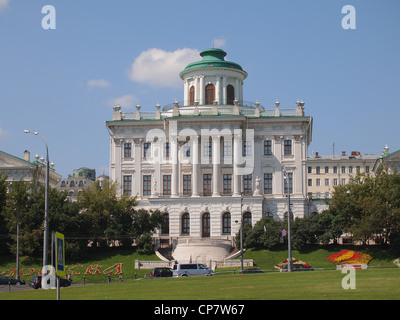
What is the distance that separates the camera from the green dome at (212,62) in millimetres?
92750

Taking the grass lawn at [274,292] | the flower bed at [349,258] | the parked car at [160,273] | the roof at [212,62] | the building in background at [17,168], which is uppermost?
the roof at [212,62]

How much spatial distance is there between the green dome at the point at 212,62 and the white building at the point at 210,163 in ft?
19.5

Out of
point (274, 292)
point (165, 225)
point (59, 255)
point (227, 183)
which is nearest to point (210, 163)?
point (227, 183)

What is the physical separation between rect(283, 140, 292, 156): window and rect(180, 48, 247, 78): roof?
42.5ft

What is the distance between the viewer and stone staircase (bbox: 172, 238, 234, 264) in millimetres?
75188

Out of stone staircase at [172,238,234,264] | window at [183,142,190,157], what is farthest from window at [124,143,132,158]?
stone staircase at [172,238,234,264]

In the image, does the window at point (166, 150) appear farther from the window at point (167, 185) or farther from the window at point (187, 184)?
the window at point (187, 184)

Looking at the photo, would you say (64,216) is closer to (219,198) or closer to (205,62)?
(219,198)

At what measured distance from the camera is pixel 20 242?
74.0 metres

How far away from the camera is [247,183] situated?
87.0m

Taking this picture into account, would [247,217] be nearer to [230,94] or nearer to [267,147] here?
[267,147]

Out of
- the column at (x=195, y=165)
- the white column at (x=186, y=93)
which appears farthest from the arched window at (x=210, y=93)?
the column at (x=195, y=165)

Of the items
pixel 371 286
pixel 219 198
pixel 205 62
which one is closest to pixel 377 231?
pixel 219 198

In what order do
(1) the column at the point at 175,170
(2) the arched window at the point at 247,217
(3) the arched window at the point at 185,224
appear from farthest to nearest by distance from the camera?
(1) the column at the point at 175,170, (3) the arched window at the point at 185,224, (2) the arched window at the point at 247,217
